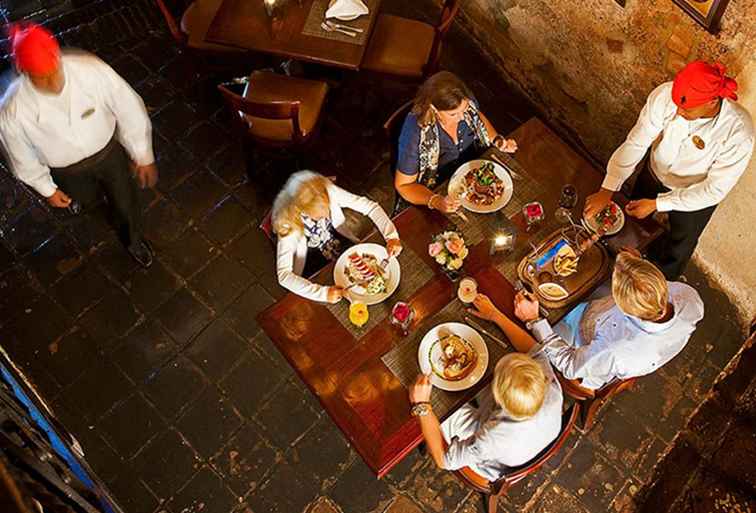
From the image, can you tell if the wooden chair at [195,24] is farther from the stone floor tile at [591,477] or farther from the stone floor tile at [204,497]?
the stone floor tile at [591,477]

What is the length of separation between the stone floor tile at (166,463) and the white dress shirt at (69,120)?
1.72 meters

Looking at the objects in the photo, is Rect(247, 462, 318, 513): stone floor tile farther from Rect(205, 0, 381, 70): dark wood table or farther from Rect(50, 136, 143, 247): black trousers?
Rect(205, 0, 381, 70): dark wood table

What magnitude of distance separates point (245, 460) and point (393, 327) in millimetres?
1553

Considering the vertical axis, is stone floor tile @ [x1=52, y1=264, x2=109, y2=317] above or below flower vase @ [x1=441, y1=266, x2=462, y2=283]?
below

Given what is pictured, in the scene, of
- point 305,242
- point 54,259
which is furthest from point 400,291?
point 54,259

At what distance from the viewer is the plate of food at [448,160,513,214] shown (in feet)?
13.6

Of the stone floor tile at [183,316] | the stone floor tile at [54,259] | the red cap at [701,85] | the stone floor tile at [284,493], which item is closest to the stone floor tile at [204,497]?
the stone floor tile at [284,493]

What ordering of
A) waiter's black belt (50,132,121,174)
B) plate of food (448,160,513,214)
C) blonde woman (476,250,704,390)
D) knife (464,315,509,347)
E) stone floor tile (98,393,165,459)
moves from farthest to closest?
stone floor tile (98,393,165,459)
waiter's black belt (50,132,121,174)
plate of food (448,160,513,214)
knife (464,315,509,347)
blonde woman (476,250,704,390)

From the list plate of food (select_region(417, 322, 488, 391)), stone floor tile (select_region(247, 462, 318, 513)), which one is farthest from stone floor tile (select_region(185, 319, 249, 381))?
plate of food (select_region(417, 322, 488, 391))

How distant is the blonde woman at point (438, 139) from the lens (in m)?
4.09

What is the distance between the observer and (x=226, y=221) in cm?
542

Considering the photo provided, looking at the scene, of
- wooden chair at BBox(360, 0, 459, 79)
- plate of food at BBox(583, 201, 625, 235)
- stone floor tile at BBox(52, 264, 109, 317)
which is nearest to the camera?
plate of food at BBox(583, 201, 625, 235)

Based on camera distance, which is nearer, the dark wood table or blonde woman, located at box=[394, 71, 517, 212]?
blonde woman, located at box=[394, 71, 517, 212]

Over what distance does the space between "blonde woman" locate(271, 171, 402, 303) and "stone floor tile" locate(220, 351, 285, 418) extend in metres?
0.93
